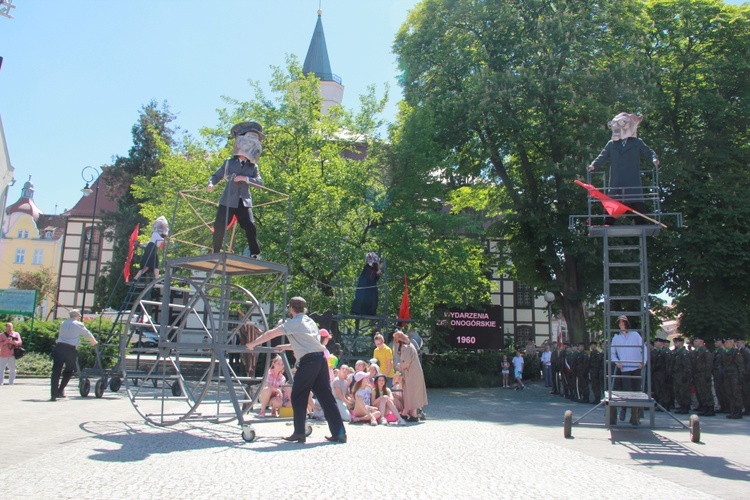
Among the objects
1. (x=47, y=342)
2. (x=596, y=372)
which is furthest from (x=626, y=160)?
(x=47, y=342)

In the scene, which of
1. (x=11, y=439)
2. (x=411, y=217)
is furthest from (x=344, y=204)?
(x=11, y=439)

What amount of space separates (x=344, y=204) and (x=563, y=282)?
33.5ft

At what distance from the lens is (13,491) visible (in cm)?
517

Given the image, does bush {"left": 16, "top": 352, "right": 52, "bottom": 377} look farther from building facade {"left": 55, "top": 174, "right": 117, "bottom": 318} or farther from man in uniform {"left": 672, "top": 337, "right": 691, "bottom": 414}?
building facade {"left": 55, "top": 174, "right": 117, "bottom": 318}

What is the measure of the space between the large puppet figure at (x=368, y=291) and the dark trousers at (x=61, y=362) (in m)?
6.81

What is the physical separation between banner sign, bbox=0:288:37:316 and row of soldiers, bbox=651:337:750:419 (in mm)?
19768

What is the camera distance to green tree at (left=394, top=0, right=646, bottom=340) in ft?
78.8

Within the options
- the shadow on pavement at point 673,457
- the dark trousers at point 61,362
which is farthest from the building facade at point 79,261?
the shadow on pavement at point 673,457

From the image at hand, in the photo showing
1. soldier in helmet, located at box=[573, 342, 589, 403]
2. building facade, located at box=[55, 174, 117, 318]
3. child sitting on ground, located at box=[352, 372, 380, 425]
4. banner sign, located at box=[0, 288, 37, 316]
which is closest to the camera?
child sitting on ground, located at box=[352, 372, 380, 425]

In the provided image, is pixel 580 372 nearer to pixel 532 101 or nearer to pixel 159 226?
pixel 532 101

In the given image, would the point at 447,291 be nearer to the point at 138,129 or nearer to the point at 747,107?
the point at 747,107

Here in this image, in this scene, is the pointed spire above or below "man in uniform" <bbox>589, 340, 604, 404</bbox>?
above

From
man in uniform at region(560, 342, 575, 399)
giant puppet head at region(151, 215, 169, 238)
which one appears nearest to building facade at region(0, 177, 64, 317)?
giant puppet head at region(151, 215, 169, 238)

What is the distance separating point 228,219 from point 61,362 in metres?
6.13
